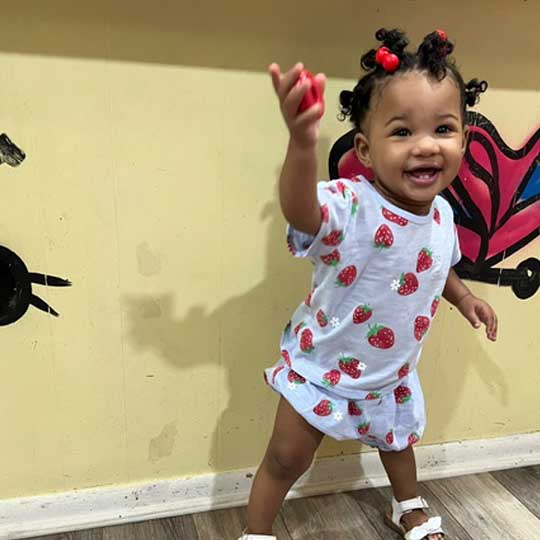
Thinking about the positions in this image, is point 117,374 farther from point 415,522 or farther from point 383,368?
point 415,522

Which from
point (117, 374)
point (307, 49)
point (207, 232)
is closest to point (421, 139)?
point (307, 49)

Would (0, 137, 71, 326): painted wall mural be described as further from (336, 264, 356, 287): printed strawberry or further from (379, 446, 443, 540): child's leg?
(379, 446, 443, 540): child's leg

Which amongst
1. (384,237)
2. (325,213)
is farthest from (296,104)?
(384,237)

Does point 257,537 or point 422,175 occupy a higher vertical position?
point 422,175

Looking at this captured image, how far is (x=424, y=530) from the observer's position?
3.58ft

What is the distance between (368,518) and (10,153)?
909mm

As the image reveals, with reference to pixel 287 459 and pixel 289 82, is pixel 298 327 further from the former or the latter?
pixel 289 82

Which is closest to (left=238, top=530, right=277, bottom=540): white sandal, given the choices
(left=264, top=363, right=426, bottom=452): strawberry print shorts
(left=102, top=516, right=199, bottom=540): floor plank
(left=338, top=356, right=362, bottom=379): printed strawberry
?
(left=102, top=516, right=199, bottom=540): floor plank

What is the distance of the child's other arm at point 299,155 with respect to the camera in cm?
60

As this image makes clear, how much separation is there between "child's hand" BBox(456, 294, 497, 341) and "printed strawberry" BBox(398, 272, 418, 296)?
0.19 meters

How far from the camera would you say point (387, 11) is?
38.4 inches

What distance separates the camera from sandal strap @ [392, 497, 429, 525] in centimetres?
111

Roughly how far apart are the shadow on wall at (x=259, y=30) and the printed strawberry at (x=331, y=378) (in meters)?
0.47

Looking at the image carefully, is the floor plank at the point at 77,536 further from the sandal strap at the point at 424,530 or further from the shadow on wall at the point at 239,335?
the sandal strap at the point at 424,530
